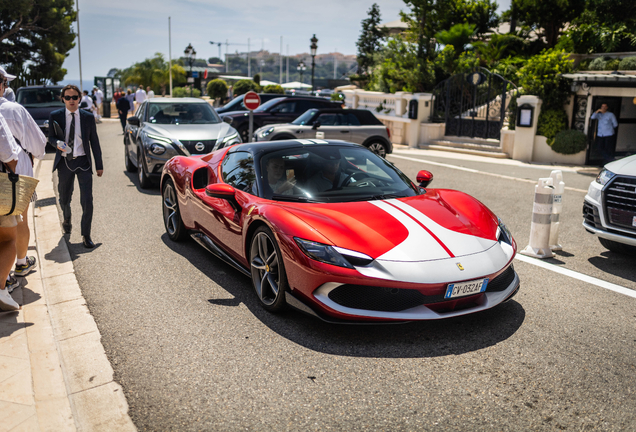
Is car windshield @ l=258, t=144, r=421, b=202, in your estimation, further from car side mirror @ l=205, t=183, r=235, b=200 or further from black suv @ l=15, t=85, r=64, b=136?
black suv @ l=15, t=85, r=64, b=136

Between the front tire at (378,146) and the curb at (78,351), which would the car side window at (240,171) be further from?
the front tire at (378,146)

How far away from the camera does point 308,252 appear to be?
411 cm

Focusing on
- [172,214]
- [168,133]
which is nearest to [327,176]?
[172,214]

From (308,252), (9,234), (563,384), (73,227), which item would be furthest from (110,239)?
(563,384)

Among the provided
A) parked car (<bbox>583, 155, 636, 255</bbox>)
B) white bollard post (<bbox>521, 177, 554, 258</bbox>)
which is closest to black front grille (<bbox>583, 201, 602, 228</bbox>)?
parked car (<bbox>583, 155, 636, 255</bbox>)

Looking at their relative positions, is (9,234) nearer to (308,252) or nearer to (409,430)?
(308,252)

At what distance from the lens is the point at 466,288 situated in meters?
4.09

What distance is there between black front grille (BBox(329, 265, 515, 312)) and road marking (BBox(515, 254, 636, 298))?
7.94ft

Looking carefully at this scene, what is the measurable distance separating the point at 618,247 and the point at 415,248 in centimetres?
369

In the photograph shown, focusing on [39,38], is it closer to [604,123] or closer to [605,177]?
[604,123]

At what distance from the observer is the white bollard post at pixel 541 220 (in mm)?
6332

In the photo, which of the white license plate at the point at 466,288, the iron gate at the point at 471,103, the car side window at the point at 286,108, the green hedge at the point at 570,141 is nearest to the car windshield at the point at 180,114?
the car side window at the point at 286,108

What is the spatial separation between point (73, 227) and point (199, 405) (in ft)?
17.2

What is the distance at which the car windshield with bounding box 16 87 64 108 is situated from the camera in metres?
18.5
